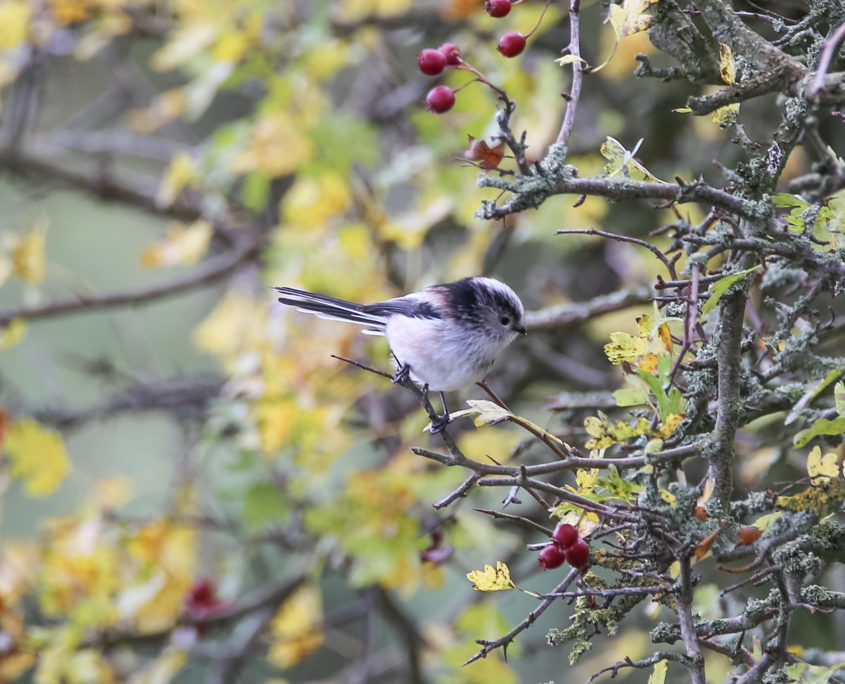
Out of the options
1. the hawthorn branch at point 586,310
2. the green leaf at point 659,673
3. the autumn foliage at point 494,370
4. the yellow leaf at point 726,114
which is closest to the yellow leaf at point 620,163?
the autumn foliage at point 494,370

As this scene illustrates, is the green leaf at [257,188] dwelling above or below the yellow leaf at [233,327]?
above

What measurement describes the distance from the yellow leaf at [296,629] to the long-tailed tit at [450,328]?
60.1 inches

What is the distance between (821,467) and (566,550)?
432 mm

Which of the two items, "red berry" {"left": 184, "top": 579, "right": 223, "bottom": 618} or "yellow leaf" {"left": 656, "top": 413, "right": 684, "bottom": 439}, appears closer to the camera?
"yellow leaf" {"left": 656, "top": 413, "right": 684, "bottom": 439}

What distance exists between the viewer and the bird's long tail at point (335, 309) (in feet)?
8.72

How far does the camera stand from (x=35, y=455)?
3510 mm

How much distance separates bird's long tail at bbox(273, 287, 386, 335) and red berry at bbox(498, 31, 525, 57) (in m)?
1.03

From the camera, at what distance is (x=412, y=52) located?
19.2 feet

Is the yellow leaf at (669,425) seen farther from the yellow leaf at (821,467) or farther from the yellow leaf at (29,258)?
the yellow leaf at (29,258)

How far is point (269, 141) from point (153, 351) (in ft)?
15.5

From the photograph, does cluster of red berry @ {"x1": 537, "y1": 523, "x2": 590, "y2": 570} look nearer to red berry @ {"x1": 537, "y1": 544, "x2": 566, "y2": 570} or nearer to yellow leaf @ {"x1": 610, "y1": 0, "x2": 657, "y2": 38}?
red berry @ {"x1": 537, "y1": 544, "x2": 566, "y2": 570}

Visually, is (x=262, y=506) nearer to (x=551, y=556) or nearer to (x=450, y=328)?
(x=450, y=328)

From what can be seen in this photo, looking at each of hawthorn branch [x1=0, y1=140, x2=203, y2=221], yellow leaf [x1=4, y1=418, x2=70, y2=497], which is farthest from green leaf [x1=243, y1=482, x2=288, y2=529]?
hawthorn branch [x1=0, y1=140, x2=203, y2=221]

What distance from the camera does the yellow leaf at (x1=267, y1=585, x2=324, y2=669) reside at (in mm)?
3670
